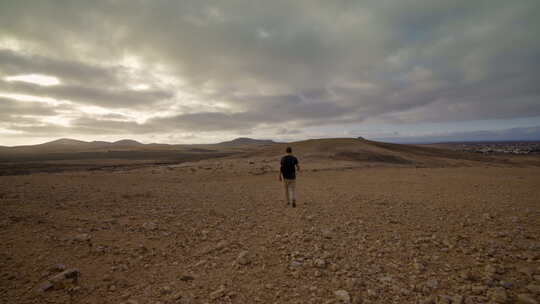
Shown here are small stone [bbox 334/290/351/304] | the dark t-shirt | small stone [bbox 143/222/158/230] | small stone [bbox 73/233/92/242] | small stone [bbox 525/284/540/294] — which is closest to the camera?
small stone [bbox 334/290/351/304]

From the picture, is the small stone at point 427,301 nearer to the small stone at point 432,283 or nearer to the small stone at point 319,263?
the small stone at point 432,283

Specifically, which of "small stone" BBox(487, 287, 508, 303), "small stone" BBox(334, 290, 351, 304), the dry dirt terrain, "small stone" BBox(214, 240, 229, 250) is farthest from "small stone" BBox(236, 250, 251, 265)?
"small stone" BBox(487, 287, 508, 303)

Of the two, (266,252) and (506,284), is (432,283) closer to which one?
(506,284)

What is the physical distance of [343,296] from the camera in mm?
3236

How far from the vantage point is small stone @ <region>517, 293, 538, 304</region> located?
3053 mm

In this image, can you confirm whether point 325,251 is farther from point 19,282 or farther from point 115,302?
point 19,282

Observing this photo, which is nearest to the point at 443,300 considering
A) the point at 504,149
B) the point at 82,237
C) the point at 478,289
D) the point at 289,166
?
the point at 478,289

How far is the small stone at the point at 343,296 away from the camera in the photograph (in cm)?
316

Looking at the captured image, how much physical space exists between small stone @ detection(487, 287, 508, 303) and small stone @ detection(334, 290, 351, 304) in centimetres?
195

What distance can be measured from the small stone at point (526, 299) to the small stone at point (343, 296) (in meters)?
2.26

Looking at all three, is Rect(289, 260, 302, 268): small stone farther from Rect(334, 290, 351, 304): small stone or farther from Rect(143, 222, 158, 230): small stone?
Rect(143, 222, 158, 230): small stone

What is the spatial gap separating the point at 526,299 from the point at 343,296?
239cm

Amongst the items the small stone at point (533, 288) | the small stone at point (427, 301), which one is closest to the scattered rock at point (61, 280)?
the small stone at point (427, 301)

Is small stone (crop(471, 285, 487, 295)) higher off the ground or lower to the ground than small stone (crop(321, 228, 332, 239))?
lower
